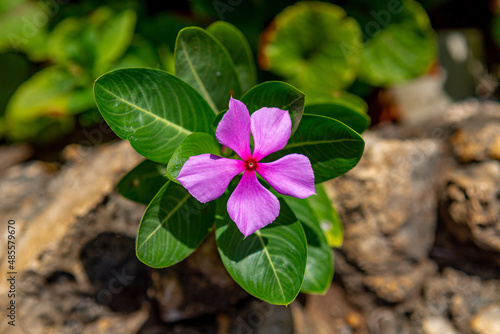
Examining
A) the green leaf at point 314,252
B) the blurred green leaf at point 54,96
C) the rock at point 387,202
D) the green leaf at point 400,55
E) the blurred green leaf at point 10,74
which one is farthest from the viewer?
the blurred green leaf at point 10,74

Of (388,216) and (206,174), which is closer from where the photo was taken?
(206,174)

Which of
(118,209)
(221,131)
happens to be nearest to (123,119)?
(221,131)

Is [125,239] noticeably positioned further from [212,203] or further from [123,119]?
[123,119]

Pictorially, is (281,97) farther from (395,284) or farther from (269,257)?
(395,284)

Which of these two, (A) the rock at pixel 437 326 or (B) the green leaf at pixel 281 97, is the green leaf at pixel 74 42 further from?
(A) the rock at pixel 437 326

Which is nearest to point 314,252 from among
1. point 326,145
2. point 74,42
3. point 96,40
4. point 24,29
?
point 326,145

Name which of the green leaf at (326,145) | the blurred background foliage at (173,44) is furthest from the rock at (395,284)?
the green leaf at (326,145)

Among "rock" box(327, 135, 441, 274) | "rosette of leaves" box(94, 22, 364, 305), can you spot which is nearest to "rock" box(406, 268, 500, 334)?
"rock" box(327, 135, 441, 274)
